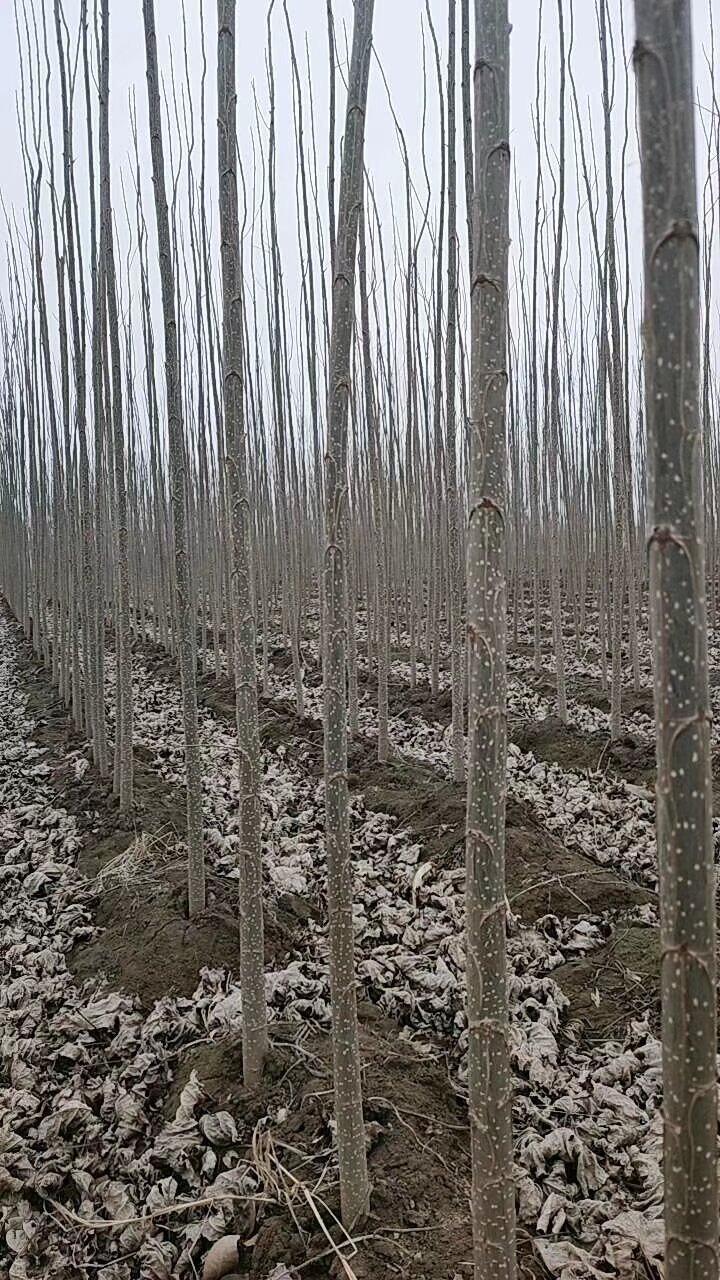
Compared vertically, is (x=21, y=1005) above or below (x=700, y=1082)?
below

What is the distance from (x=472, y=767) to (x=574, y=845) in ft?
8.36

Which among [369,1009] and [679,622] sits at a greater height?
[679,622]

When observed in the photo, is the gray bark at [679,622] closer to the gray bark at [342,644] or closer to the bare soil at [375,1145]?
the gray bark at [342,644]

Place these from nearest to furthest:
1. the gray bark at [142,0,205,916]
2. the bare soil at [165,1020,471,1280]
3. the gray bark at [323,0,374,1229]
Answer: the gray bark at [323,0,374,1229] < the bare soil at [165,1020,471,1280] < the gray bark at [142,0,205,916]

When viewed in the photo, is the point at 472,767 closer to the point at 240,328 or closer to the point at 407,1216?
the point at 407,1216

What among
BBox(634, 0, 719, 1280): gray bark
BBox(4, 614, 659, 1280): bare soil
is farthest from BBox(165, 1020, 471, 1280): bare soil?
BBox(634, 0, 719, 1280): gray bark

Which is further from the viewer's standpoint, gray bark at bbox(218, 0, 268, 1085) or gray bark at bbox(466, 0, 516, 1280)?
gray bark at bbox(218, 0, 268, 1085)

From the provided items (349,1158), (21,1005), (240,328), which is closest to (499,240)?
(240,328)

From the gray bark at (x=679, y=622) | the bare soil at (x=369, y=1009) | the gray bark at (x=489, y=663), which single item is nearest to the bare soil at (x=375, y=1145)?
the bare soil at (x=369, y=1009)

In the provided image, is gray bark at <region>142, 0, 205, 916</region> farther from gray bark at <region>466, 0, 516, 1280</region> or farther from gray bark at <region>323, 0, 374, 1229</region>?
gray bark at <region>466, 0, 516, 1280</region>

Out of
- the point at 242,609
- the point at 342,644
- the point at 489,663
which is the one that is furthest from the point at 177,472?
the point at 489,663

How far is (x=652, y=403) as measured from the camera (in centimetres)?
57

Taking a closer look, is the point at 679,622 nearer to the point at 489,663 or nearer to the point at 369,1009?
the point at 489,663

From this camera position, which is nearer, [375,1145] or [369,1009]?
[375,1145]
